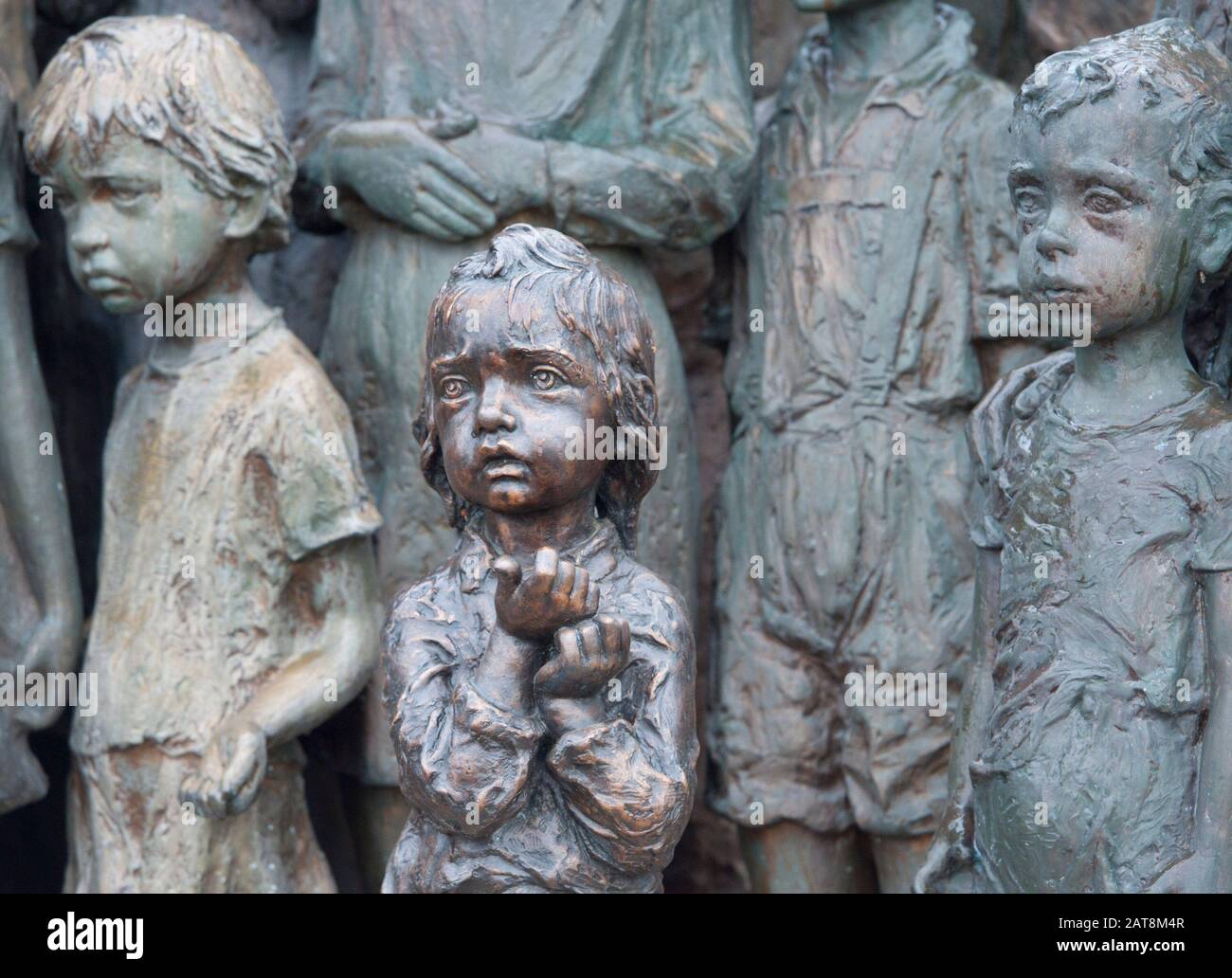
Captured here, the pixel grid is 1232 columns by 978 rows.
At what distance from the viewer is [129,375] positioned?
5.20 metres

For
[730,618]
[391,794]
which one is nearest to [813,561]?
[730,618]

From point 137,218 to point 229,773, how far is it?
3.43 feet

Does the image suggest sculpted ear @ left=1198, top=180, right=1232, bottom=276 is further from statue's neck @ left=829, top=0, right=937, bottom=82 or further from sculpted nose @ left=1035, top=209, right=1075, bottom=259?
statue's neck @ left=829, top=0, right=937, bottom=82

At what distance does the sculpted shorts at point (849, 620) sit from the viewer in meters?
5.17

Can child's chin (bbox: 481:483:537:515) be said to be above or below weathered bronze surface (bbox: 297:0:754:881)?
below

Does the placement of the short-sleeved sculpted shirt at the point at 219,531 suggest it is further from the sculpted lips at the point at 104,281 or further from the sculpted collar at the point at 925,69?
the sculpted collar at the point at 925,69

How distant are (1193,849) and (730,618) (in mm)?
1460

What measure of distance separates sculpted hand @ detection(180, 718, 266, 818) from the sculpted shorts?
992mm

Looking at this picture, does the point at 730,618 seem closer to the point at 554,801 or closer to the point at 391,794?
the point at 391,794

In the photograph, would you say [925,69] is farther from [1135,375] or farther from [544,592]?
[544,592]

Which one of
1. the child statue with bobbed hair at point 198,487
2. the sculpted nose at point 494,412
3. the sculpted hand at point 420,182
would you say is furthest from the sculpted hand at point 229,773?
the sculpted nose at point 494,412

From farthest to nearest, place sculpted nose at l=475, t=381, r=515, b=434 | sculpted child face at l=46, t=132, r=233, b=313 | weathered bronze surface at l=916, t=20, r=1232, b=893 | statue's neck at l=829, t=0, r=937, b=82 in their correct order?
statue's neck at l=829, t=0, r=937, b=82 → sculpted child face at l=46, t=132, r=233, b=313 → weathered bronze surface at l=916, t=20, r=1232, b=893 → sculpted nose at l=475, t=381, r=515, b=434

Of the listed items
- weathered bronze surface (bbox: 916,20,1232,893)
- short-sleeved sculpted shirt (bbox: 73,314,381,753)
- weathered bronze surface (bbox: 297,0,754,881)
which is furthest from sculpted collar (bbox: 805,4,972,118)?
short-sleeved sculpted shirt (bbox: 73,314,381,753)

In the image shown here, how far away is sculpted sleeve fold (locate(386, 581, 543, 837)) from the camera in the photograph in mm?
3766
